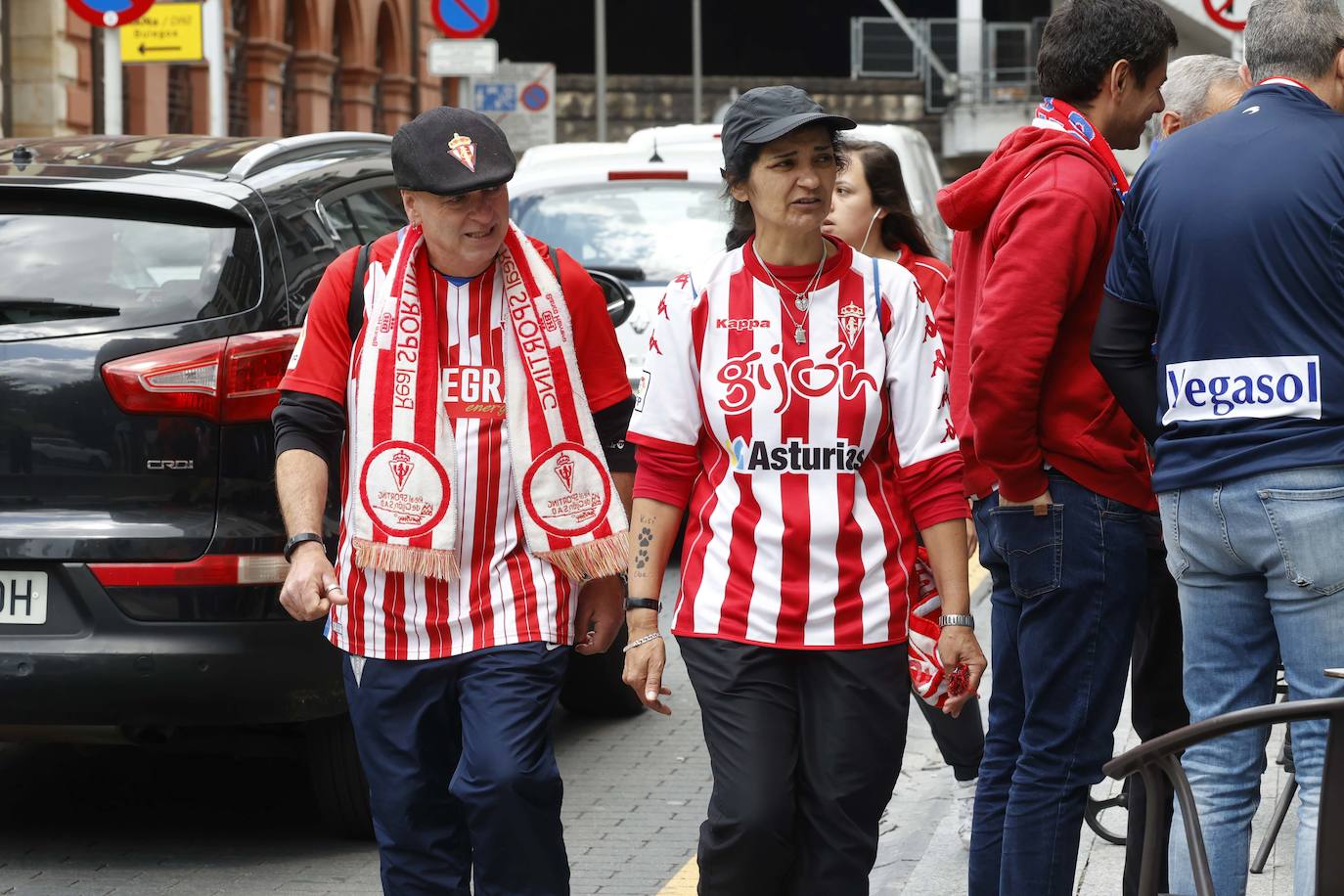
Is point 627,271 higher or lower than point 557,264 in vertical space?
A: higher

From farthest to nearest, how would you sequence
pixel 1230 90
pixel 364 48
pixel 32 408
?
pixel 364 48 < pixel 32 408 < pixel 1230 90

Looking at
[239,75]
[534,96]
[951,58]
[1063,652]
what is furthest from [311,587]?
[951,58]

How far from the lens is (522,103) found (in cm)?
2503

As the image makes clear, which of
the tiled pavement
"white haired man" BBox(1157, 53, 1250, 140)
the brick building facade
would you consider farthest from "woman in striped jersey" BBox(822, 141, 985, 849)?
the brick building facade

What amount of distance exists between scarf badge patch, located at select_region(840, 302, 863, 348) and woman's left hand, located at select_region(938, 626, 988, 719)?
0.54 m

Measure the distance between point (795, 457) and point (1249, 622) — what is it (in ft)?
2.69

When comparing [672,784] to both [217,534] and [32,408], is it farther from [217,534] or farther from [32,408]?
[32,408]

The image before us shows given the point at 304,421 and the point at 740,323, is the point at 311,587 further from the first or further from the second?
the point at 740,323

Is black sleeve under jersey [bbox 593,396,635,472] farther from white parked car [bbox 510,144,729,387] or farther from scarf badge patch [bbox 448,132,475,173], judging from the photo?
white parked car [bbox 510,144,729,387]

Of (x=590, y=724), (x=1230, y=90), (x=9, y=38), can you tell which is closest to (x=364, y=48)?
(x=9, y=38)

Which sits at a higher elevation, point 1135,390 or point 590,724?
point 1135,390

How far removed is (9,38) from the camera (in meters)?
21.1

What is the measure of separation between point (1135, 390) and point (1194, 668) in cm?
49

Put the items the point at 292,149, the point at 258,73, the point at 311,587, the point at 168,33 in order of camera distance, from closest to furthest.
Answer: the point at 311,587, the point at 292,149, the point at 168,33, the point at 258,73
